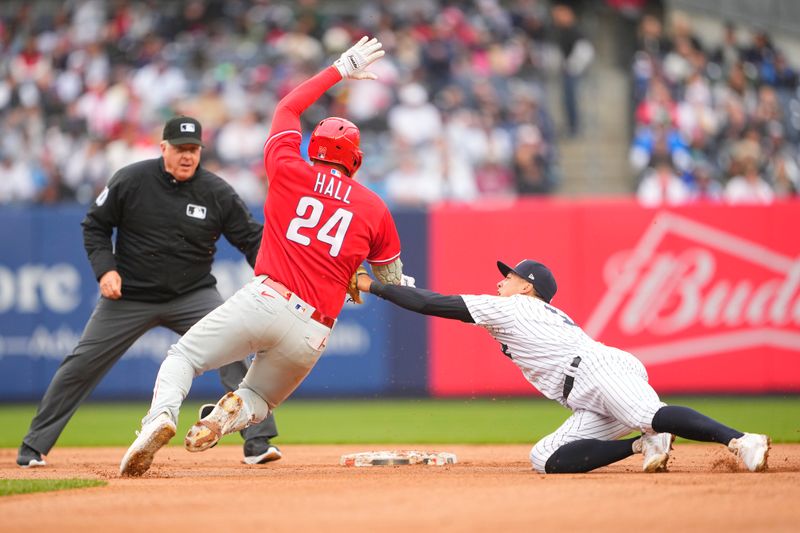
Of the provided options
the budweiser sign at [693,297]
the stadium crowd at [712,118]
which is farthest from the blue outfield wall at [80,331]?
the stadium crowd at [712,118]

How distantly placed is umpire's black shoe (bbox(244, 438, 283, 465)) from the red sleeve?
7.22 feet

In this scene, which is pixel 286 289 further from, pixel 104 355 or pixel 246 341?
pixel 104 355

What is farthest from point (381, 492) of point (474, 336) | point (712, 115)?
point (712, 115)

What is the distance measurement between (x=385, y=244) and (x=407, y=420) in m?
5.16

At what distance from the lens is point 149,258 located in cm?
787

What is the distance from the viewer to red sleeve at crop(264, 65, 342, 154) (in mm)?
6809

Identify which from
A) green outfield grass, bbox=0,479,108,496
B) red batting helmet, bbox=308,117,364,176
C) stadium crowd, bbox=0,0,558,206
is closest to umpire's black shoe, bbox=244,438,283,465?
green outfield grass, bbox=0,479,108,496

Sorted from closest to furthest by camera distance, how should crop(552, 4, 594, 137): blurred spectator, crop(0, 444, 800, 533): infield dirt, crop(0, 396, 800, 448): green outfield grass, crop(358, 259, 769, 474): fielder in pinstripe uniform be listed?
crop(0, 444, 800, 533): infield dirt → crop(358, 259, 769, 474): fielder in pinstripe uniform → crop(0, 396, 800, 448): green outfield grass → crop(552, 4, 594, 137): blurred spectator

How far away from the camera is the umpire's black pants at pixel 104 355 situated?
7828 millimetres

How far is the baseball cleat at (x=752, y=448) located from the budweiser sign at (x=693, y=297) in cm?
695

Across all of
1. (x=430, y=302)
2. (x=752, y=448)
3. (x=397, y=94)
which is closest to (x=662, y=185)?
(x=397, y=94)

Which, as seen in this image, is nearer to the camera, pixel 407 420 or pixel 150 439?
pixel 150 439

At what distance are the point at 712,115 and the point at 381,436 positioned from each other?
30.6 feet

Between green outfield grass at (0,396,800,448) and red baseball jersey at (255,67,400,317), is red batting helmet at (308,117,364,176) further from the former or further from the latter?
green outfield grass at (0,396,800,448)
